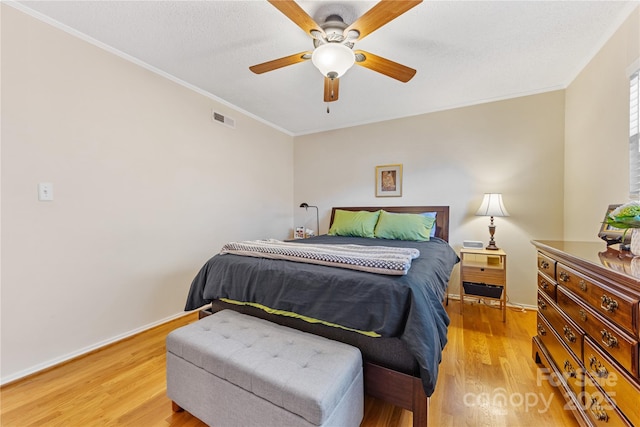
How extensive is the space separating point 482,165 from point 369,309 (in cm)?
268

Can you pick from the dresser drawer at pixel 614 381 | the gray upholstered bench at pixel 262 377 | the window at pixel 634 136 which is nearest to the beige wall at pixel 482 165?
the window at pixel 634 136

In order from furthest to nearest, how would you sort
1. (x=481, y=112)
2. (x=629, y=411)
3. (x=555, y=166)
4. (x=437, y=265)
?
(x=481, y=112)
(x=555, y=166)
(x=437, y=265)
(x=629, y=411)

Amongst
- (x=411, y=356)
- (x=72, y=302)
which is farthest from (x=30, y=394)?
(x=411, y=356)

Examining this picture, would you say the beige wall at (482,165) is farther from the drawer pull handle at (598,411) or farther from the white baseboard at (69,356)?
the white baseboard at (69,356)

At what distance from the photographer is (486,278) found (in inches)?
103

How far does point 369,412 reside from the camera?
139cm

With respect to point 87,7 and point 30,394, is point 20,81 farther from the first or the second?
point 30,394

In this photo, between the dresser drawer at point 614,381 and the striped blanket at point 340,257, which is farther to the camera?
the striped blanket at point 340,257

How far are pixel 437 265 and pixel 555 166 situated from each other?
2.10m

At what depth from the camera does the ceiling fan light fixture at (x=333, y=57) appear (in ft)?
5.32

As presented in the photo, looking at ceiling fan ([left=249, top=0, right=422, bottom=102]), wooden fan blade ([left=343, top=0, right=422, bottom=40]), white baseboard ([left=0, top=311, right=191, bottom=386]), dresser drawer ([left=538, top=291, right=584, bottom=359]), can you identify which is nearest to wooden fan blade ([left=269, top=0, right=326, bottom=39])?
ceiling fan ([left=249, top=0, right=422, bottom=102])

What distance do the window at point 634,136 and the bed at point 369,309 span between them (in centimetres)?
133

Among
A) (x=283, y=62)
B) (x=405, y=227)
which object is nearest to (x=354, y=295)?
(x=283, y=62)

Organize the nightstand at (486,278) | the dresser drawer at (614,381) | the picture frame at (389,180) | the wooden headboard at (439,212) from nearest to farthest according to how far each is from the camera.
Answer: the dresser drawer at (614,381), the nightstand at (486,278), the wooden headboard at (439,212), the picture frame at (389,180)
